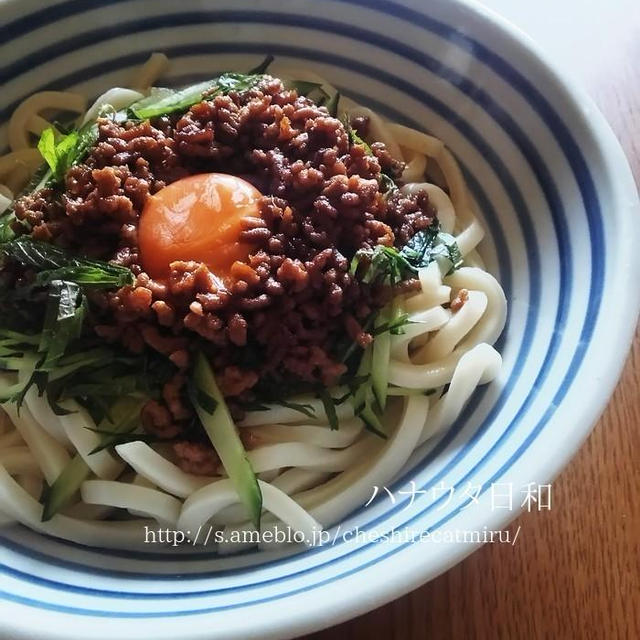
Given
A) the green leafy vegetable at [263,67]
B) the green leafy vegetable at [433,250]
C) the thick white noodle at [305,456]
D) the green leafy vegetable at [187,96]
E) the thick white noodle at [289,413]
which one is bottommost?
the thick white noodle at [305,456]

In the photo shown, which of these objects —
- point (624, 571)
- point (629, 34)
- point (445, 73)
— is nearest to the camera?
point (624, 571)

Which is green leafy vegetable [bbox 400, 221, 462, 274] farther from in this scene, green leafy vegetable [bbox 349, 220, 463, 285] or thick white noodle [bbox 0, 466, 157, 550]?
thick white noodle [bbox 0, 466, 157, 550]

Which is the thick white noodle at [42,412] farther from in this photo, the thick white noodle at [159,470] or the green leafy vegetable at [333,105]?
the green leafy vegetable at [333,105]

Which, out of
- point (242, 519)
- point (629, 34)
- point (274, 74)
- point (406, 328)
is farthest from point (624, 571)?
point (629, 34)

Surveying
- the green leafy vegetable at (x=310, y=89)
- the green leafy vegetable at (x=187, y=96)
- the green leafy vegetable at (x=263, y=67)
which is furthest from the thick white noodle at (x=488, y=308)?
the green leafy vegetable at (x=263, y=67)

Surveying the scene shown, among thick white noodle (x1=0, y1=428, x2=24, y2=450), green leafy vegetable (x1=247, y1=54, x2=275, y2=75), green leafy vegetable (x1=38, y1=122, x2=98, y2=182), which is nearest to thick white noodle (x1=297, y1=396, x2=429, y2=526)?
thick white noodle (x1=0, y1=428, x2=24, y2=450)

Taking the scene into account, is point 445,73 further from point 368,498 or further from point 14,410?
point 14,410

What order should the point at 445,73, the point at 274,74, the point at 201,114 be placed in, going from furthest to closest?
the point at 274,74, the point at 445,73, the point at 201,114
